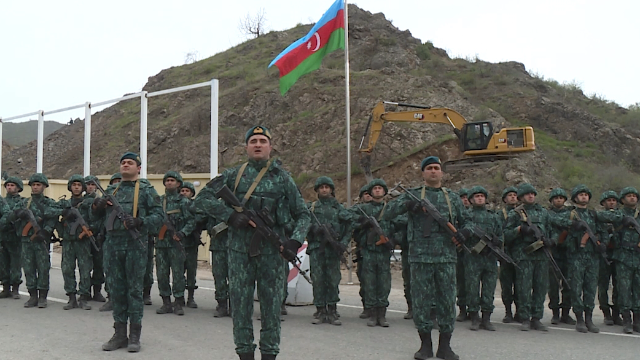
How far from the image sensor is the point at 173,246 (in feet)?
30.7

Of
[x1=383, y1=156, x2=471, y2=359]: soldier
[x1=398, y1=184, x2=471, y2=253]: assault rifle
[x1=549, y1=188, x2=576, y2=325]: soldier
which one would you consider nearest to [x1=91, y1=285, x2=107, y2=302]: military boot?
[x1=383, y1=156, x2=471, y2=359]: soldier

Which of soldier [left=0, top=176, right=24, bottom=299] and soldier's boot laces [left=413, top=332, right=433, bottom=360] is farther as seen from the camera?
soldier [left=0, top=176, right=24, bottom=299]

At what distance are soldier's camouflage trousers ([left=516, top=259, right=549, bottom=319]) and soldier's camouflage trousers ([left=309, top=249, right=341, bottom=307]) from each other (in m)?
2.76

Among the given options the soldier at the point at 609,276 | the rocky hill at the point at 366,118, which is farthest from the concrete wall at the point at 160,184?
the soldier at the point at 609,276

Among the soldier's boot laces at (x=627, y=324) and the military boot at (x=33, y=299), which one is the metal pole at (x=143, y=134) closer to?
the military boot at (x=33, y=299)

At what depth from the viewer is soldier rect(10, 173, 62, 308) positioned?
9.30 m

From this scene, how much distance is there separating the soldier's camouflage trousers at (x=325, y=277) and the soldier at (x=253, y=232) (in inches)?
145

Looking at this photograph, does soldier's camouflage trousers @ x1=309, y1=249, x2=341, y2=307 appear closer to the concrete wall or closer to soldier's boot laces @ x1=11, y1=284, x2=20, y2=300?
soldier's boot laces @ x1=11, y1=284, x2=20, y2=300

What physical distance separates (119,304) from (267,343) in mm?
2404

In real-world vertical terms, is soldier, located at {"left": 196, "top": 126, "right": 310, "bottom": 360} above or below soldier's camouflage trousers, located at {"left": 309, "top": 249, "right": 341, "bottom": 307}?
above

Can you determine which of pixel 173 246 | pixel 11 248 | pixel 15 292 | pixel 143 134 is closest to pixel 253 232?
pixel 173 246

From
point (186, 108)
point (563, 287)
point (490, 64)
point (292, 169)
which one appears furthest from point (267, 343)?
point (490, 64)

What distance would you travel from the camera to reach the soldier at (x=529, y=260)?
853 cm

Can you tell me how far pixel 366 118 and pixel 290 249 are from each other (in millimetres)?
19424
